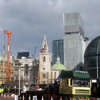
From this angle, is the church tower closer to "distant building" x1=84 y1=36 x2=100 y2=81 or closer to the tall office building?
the tall office building

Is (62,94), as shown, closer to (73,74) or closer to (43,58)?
(73,74)

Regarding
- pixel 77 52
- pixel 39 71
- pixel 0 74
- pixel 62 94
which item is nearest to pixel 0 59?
pixel 0 74

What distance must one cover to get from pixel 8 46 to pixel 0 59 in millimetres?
34111

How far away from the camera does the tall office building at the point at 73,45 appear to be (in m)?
162

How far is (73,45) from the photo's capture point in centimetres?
16425

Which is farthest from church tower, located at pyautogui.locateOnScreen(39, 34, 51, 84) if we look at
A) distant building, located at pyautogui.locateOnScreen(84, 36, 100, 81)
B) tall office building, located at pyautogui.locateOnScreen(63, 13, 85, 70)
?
distant building, located at pyautogui.locateOnScreen(84, 36, 100, 81)

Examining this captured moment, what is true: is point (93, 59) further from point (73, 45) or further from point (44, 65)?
point (73, 45)

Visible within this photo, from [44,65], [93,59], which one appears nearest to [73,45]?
[44,65]

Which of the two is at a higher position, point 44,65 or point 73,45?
point 73,45

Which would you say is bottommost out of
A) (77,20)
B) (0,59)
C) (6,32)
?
(0,59)

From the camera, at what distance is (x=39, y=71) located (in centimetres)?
14738

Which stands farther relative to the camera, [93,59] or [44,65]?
[44,65]

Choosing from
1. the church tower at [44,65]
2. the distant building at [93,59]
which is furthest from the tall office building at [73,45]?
the distant building at [93,59]

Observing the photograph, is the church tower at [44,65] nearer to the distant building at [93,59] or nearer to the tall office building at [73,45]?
the tall office building at [73,45]
